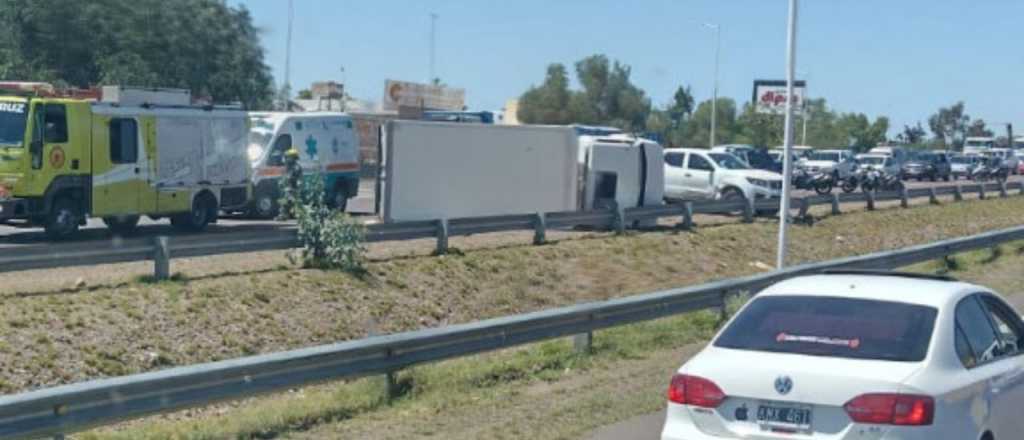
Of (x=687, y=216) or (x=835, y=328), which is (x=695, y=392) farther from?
(x=687, y=216)

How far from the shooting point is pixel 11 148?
2352cm

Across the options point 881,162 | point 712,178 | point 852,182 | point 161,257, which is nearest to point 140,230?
point 161,257

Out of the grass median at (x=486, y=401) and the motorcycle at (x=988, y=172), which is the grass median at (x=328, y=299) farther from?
the motorcycle at (x=988, y=172)

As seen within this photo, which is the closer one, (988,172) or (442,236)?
(442,236)

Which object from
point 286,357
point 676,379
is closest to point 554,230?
point 286,357

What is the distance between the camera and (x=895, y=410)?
7227mm

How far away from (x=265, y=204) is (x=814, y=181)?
84.3 feet

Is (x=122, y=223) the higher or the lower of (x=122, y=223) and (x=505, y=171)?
the lower

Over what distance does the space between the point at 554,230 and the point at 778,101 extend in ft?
157

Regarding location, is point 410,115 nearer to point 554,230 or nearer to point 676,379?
point 554,230

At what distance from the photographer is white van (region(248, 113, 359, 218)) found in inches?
1232

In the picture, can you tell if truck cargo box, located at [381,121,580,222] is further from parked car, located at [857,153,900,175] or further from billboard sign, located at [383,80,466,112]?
billboard sign, located at [383,80,466,112]

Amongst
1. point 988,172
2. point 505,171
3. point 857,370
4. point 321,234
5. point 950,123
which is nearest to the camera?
point 857,370

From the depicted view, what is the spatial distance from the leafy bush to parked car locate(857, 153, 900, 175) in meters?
42.6
